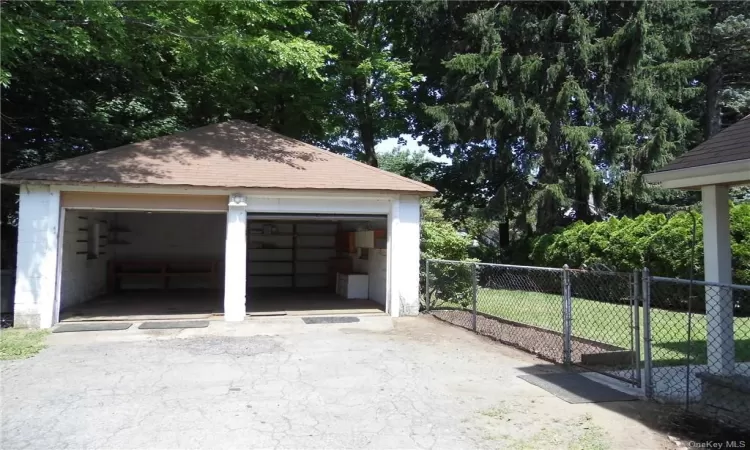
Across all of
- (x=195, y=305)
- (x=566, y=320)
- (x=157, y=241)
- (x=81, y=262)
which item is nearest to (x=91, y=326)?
(x=195, y=305)

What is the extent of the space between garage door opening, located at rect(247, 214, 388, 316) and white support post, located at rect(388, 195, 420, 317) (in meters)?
2.12

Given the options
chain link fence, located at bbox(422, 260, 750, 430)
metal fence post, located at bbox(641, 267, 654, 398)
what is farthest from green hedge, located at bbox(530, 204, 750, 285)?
metal fence post, located at bbox(641, 267, 654, 398)

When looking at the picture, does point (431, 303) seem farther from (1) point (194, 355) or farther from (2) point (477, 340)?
(1) point (194, 355)

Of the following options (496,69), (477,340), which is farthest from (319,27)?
(477,340)

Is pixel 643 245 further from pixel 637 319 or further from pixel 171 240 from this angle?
pixel 171 240

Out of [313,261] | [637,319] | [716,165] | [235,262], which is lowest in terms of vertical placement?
[637,319]

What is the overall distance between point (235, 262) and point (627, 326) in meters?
8.18

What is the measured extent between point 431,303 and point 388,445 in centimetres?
897

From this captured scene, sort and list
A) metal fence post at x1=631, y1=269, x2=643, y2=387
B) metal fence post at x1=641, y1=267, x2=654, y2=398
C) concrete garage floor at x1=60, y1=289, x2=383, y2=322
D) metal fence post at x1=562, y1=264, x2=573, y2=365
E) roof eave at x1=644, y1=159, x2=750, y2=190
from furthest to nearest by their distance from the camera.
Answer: concrete garage floor at x1=60, y1=289, x2=383, y2=322, metal fence post at x1=562, y1=264, x2=573, y2=365, metal fence post at x1=631, y1=269, x2=643, y2=387, metal fence post at x1=641, y1=267, x2=654, y2=398, roof eave at x1=644, y1=159, x2=750, y2=190

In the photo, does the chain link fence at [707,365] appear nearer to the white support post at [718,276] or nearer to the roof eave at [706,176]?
the white support post at [718,276]

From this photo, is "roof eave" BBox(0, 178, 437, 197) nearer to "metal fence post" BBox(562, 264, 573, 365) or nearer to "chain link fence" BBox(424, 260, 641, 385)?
"chain link fence" BBox(424, 260, 641, 385)

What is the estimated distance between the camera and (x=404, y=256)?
40.2 ft

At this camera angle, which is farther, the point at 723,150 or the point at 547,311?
the point at 547,311

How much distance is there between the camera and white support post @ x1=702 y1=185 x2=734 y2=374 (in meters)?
6.04
